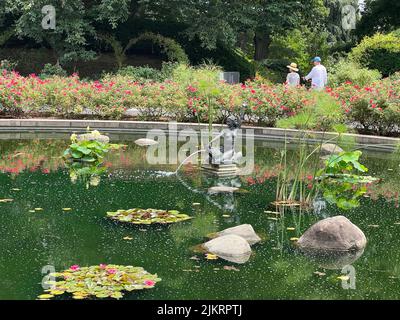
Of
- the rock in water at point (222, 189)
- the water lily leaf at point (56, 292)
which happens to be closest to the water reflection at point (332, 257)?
the water lily leaf at point (56, 292)

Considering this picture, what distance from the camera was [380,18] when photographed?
28.5 metres

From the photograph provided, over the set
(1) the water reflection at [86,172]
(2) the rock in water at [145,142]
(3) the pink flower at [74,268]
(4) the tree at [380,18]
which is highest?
(4) the tree at [380,18]

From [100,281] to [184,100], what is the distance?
11.1 m

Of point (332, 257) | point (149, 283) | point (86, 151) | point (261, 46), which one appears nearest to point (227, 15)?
point (261, 46)

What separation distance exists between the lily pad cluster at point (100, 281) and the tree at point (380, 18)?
24.3 meters

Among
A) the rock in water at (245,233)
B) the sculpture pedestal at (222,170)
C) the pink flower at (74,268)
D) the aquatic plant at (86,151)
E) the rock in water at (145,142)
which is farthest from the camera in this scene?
the rock in water at (145,142)

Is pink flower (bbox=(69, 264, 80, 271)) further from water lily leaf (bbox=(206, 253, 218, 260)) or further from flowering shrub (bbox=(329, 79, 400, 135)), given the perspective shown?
flowering shrub (bbox=(329, 79, 400, 135))

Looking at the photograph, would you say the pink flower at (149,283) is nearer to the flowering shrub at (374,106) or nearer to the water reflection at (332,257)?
the water reflection at (332,257)

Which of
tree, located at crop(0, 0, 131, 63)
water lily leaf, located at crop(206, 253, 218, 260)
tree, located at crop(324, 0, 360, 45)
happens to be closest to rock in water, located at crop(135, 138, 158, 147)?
water lily leaf, located at crop(206, 253, 218, 260)

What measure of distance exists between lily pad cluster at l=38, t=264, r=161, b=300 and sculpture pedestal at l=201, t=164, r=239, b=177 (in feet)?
16.3

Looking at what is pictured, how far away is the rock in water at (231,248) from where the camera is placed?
6.93 meters

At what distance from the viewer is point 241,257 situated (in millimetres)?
6934
